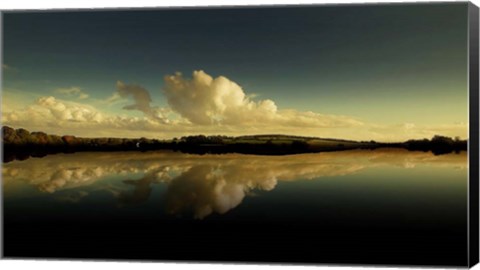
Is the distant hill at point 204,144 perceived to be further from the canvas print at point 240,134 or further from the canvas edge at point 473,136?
the canvas edge at point 473,136

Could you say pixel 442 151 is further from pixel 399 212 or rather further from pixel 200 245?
pixel 200 245

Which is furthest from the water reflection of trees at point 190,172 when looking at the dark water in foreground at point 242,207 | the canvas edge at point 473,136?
the canvas edge at point 473,136

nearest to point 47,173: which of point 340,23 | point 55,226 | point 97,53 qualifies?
point 55,226

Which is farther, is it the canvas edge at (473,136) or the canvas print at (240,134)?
the canvas print at (240,134)

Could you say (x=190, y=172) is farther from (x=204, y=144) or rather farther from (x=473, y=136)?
(x=473, y=136)

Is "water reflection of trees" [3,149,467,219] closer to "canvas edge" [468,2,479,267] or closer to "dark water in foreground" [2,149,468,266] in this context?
"dark water in foreground" [2,149,468,266]

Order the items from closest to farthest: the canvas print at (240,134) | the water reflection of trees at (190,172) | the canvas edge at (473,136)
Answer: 1. the canvas edge at (473,136)
2. the canvas print at (240,134)
3. the water reflection of trees at (190,172)

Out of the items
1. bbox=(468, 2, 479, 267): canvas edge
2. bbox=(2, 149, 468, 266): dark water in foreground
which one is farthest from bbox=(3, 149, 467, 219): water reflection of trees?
bbox=(468, 2, 479, 267): canvas edge
